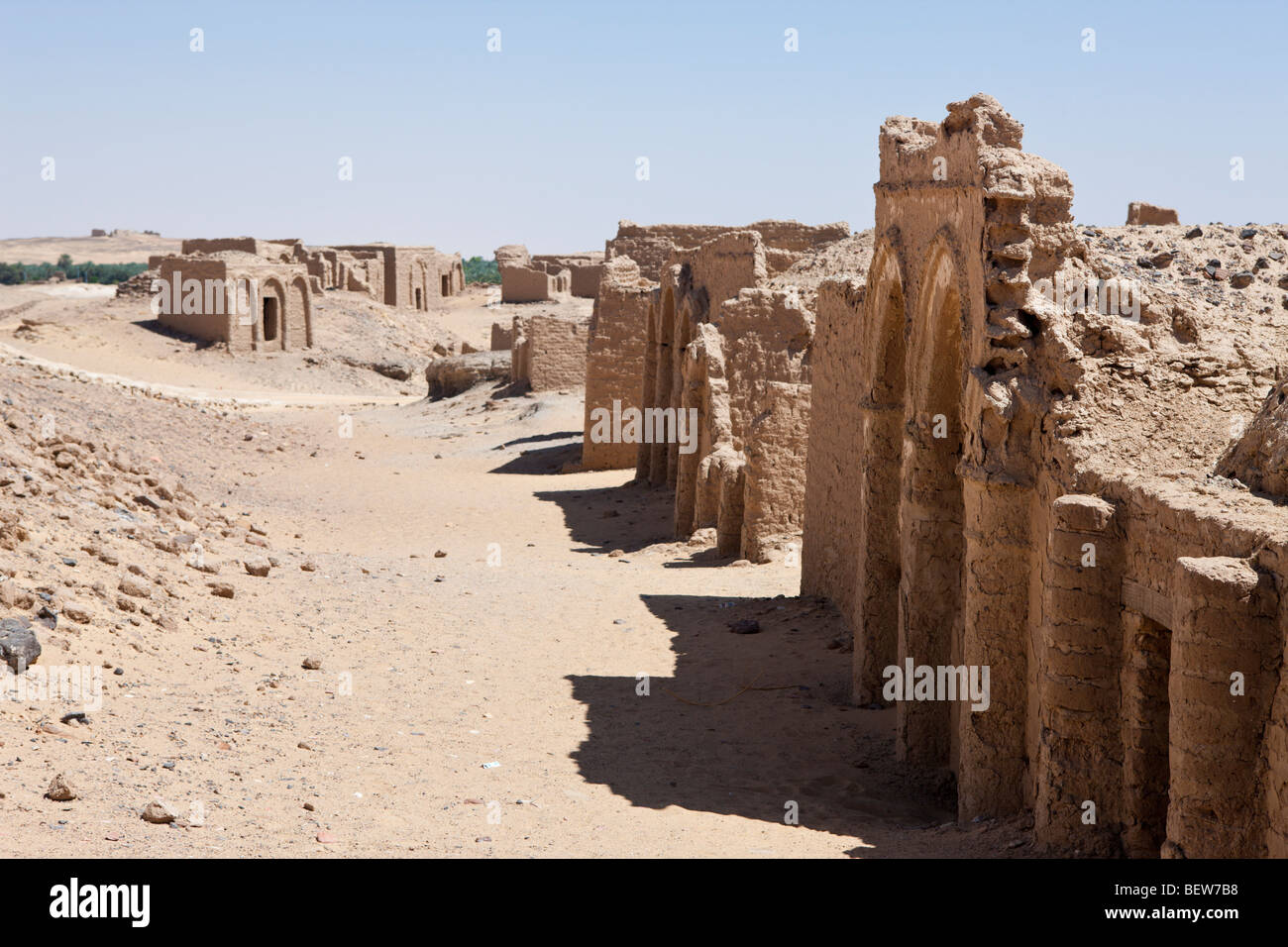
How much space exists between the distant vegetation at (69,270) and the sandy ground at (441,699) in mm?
67666

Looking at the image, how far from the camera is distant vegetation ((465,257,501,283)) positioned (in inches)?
3582

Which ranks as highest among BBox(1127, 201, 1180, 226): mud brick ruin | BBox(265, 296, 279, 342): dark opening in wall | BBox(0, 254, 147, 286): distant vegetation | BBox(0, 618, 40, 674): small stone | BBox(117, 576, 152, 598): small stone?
BBox(0, 254, 147, 286): distant vegetation

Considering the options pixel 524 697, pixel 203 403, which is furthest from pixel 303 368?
pixel 524 697

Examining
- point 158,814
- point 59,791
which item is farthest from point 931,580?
point 59,791

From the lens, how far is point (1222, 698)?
13.6ft

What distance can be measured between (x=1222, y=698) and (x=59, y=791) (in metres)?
4.97

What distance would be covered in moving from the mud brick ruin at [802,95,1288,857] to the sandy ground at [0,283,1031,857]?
706 mm

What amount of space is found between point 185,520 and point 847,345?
6.98m

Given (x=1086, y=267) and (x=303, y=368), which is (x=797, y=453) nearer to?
(x=1086, y=267)

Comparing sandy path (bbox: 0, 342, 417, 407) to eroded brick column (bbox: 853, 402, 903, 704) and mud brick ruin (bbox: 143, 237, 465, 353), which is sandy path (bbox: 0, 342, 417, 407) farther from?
eroded brick column (bbox: 853, 402, 903, 704)

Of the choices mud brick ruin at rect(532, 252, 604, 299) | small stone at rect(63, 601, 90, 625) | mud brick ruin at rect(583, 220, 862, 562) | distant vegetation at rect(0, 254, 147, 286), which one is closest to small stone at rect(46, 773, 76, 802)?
small stone at rect(63, 601, 90, 625)

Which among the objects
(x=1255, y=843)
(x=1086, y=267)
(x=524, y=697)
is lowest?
(x=524, y=697)

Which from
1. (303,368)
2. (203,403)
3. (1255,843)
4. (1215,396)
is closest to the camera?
(1255,843)
